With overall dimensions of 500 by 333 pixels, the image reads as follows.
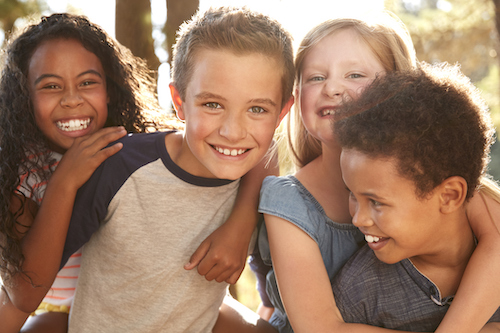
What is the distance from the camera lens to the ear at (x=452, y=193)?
1.43 m

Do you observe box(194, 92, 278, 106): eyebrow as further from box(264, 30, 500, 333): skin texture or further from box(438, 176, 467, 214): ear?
box(438, 176, 467, 214): ear

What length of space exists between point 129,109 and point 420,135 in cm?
127

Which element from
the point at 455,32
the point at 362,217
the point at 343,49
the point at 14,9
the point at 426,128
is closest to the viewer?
the point at 426,128

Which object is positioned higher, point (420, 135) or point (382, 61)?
point (382, 61)

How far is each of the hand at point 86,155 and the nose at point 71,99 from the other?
132 millimetres

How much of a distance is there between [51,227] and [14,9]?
17.0 feet

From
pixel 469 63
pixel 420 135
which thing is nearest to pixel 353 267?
pixel 420 135

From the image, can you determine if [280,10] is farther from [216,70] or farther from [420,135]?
[420,135]

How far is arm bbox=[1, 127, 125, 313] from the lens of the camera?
5.20 feet

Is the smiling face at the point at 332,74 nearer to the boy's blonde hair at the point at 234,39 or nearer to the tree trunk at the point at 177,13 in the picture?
the boy's blonde hair at the point at 234,39

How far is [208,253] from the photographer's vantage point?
1.71m

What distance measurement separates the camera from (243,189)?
189cm

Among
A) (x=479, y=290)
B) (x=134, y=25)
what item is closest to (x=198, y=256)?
(x=479, y=290)

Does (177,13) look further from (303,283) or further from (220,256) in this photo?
(303,283)
